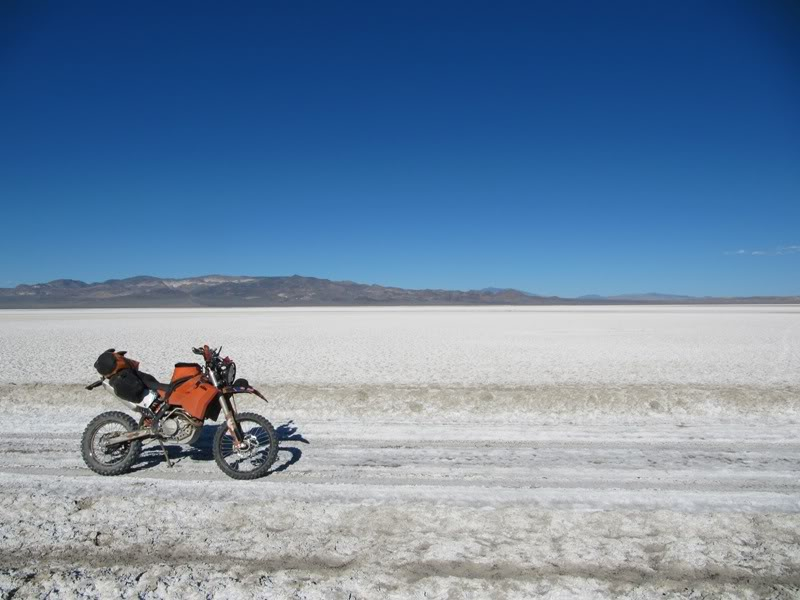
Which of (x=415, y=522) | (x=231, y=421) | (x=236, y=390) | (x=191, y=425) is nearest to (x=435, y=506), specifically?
(x=415, y=522)

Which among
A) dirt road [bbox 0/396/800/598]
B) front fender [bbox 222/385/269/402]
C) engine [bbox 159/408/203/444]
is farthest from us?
engine [bbox 159/408/203/444]

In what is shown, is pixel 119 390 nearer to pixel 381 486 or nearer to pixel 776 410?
pixel 381 486

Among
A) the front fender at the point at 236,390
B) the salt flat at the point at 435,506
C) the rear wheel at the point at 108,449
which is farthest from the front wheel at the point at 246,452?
the rear wheel at the point at 108,449

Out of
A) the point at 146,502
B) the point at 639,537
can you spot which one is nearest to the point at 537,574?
the point at 639,537

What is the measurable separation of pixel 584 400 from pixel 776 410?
10.9ft

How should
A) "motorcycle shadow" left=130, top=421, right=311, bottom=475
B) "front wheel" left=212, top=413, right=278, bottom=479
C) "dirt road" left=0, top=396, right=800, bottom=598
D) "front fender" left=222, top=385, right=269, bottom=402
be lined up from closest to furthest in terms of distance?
"dirt road" left=0, top=396, right=800, bottom=598 → "front wheel" left=212, top=413, right=278, bottom=479 → "front fender" left=222, top=385, right=269, bottom=402 → "motorcycle shadow" left=130, top=421, right=311, bottom=475

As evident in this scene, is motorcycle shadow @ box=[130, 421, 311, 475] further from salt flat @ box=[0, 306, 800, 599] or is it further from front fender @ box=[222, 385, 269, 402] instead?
front fender @ box=[222, 385, 269, 402]

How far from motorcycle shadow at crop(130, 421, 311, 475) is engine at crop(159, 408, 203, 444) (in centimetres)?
45

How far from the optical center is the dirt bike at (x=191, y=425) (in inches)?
226

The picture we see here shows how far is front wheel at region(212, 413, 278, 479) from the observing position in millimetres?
5680

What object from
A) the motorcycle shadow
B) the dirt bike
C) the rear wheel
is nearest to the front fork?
the dirt bike

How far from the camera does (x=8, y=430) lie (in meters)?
7.68

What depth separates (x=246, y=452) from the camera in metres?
5.75

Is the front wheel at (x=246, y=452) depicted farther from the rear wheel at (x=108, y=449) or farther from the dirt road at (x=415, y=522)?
the rear wheel at (x=108, y=449)
